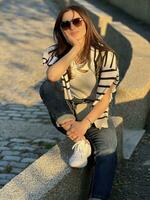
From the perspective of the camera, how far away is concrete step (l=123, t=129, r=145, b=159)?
4.95 meters

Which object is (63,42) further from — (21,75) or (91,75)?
(21,75)

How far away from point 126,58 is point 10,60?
3.34 meters

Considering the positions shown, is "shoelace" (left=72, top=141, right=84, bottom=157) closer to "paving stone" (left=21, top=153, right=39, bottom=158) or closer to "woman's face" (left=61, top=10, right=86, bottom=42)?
"woman's face" (left=61, top=10, right=86, bottom=42)

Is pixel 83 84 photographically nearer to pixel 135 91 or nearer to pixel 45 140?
pixel 135 91

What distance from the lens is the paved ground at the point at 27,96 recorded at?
4.48 meters

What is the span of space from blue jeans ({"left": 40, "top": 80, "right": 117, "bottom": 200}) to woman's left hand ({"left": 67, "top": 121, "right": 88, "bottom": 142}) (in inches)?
4.7

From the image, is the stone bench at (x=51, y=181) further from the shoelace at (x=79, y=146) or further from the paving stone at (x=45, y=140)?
the paving stone at (x=45, y=140)

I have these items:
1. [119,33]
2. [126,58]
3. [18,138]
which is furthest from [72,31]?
[119,33]

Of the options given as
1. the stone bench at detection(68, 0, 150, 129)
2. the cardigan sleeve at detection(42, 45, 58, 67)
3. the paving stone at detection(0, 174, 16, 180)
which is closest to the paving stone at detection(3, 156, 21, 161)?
the paving stone at detection(0, 174, 16, 180)

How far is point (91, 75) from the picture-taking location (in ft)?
13.5

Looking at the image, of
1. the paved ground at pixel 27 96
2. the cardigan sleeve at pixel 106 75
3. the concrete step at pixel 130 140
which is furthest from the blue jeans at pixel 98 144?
the concrete step at pixel 130 140

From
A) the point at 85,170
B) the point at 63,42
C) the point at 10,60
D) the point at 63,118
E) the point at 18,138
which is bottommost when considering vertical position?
the point at 10,60

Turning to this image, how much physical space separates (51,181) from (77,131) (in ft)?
1.75

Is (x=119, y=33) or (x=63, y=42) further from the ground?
(x=63, y=42)
